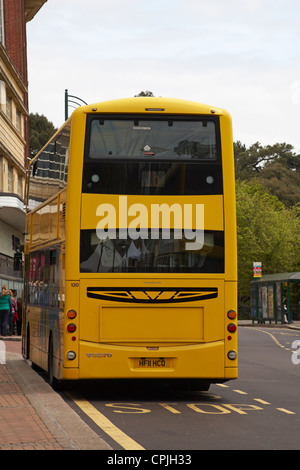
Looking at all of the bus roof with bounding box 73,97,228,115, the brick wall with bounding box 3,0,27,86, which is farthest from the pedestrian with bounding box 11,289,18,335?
the bus roof with bounding box 73,97,228,115

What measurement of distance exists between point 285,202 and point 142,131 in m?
93.5

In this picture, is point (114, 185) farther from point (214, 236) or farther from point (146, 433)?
point (146, 433)

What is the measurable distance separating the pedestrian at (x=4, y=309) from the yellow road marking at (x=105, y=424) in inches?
662

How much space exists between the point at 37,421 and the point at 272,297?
47.1 meters

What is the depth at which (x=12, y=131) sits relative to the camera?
149 feet

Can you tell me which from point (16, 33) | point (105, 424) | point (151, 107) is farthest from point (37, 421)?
→ point (16, 33)

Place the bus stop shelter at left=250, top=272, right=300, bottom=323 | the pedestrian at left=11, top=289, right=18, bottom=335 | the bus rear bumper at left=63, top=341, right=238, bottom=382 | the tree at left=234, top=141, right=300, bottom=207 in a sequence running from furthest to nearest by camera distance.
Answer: the tree at left=234, top=141, right=300, bottom=207, the bus stop shelter at left=250, top=272, right=300, bottom=323, the pedestrian at left=11, top=289, right=18, bottom=335, the bus rear bumper at left=63, top=341, right=238, bottom=382

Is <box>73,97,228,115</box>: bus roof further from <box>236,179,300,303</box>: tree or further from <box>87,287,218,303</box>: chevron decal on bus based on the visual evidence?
<box>236,179,300,303</box>: tree

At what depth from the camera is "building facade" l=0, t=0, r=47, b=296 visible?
136 ft

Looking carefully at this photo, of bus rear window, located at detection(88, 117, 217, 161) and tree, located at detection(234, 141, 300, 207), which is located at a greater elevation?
tree, located at detection(234, 141, 300, 207)

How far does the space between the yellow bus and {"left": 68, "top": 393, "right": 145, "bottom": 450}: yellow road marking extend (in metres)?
0.50

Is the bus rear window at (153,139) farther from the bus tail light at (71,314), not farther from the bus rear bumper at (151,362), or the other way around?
the bus rear bumper at (151,362)

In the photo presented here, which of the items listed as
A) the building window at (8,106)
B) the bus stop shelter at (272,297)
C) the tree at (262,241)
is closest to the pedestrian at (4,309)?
the building window at (8,106)
